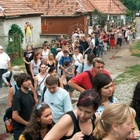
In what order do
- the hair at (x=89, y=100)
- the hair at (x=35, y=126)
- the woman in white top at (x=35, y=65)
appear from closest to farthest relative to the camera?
1. the hair at (x=89, y=100)
2. the hair at (x=35, y=126)
3. the woman in white top at (x=35, y=65)

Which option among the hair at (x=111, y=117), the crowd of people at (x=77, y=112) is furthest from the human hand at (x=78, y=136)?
the hair at (x=111, y=117)

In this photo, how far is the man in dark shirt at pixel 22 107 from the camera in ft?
17.1

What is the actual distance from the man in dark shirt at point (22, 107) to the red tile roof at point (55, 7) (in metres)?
16.8

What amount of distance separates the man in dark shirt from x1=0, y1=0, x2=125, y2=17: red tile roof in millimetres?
16776

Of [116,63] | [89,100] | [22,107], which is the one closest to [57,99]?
[22,107]

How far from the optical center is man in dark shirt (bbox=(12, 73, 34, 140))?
5.20 m

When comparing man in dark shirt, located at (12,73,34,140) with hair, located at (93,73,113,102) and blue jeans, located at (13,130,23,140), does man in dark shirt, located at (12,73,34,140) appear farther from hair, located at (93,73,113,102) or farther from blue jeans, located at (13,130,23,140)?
hair, located at (93,73,113,102)

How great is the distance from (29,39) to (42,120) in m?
20.8

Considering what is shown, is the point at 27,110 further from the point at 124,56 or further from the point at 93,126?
the point at 124,56

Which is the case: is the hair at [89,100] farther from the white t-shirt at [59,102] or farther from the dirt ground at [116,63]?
the dirt ground at [116,63]

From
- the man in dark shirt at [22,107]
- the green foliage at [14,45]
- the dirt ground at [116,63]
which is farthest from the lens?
the green foliage at [14,45]

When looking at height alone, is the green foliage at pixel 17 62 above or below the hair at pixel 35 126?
below

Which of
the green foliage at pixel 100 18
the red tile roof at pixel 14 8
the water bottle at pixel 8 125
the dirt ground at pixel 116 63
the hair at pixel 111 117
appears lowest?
the dirt ground at pixel 116 63

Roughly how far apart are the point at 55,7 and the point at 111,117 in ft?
93.5
